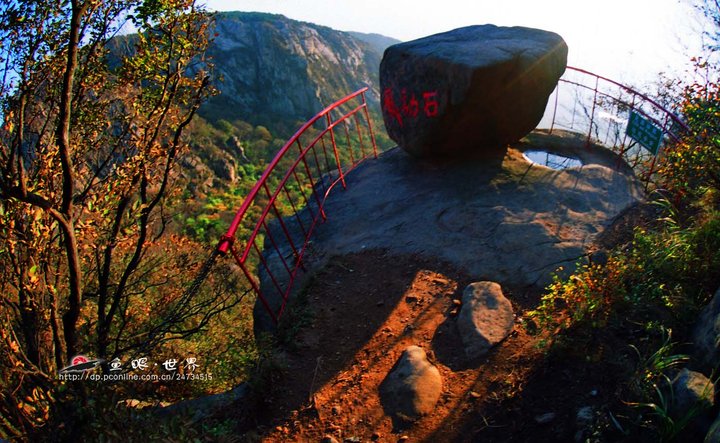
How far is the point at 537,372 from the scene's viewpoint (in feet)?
13.8

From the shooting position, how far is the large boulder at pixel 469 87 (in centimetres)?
721

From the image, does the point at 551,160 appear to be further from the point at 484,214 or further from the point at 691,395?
the point at 691,395

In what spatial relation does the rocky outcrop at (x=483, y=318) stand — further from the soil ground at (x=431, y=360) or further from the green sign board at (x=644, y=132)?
the green sign board at (x=644, y=132)

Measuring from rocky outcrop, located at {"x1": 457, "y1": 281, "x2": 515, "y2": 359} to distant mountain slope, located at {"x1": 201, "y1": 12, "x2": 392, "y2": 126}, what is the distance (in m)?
76.1

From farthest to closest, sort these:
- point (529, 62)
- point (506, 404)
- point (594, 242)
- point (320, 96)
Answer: point (320, 96) < point (529, 62) < point (594, 242) < point (506, 404)

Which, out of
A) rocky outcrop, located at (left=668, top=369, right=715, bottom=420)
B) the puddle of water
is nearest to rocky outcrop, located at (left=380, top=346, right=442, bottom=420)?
rocky outcrop, located at (left=668, top=369, right=715, bottom=420)

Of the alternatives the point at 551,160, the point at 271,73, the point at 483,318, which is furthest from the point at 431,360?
the point at 271,73

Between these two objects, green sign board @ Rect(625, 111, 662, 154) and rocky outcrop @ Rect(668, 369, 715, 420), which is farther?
green sign board @ Rect(625, 111, 662, 154)

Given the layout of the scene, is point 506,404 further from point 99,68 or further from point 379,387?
point 99,68

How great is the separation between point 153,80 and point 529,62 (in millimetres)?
5524

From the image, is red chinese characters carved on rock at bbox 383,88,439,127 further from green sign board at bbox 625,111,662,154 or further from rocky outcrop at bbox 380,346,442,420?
rocky outcrop at bbox 380,346,442,420

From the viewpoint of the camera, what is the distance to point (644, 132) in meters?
6.68

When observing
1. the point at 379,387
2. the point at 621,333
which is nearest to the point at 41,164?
the point at 379,387

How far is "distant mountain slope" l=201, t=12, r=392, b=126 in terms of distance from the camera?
A: 85812 mm
